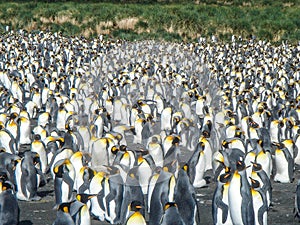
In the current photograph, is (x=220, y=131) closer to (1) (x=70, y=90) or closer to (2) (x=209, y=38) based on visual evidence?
(1) (x=70, y=90)

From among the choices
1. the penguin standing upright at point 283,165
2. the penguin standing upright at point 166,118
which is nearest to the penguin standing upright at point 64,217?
the penguin standing upright at point 283,165

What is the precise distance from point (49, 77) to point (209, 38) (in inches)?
573

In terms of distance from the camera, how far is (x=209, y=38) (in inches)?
1231

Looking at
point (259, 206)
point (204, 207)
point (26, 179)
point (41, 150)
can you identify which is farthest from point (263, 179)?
point (41, 150)

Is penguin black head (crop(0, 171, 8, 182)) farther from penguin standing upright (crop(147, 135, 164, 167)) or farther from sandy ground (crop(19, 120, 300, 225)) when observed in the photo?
penguin standing upright (crop(147, 135, 164, 167))

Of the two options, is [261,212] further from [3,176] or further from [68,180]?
[3,176]

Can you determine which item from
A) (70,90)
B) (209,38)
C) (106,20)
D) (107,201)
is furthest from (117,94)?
(106,20)

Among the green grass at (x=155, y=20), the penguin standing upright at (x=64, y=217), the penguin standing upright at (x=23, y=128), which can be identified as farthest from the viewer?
the green grass at (x=155, y=20)

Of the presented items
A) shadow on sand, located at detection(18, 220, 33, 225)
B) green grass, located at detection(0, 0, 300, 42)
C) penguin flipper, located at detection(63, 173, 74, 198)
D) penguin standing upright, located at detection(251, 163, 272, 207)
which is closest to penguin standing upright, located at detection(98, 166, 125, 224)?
penguin flipper, located at detection(63, 173, 74, 198)

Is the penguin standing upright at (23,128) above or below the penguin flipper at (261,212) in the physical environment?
above

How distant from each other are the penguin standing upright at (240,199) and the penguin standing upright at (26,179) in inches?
113

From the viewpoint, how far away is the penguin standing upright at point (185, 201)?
278 inches

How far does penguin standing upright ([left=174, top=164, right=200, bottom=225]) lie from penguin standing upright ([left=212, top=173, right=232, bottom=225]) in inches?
11.3

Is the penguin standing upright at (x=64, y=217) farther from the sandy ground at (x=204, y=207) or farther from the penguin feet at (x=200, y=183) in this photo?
the penguin feet at (x=200, y=183)
